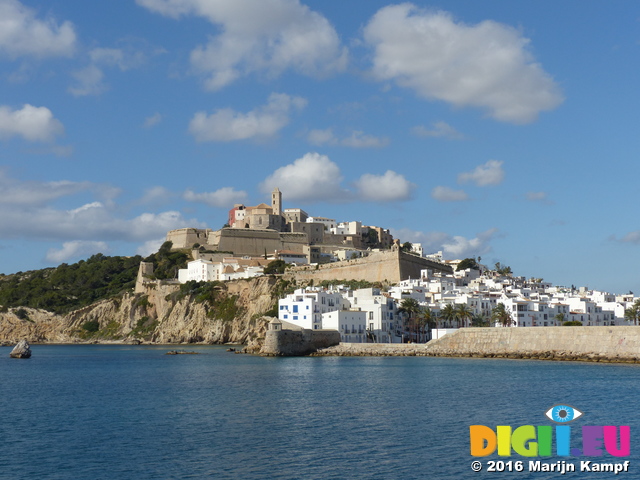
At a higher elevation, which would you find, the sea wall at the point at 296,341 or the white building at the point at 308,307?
the white building at the point at 308,307

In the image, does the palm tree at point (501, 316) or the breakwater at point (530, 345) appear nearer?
the breakwater at point (530, 345)

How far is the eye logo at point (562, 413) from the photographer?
2384cm

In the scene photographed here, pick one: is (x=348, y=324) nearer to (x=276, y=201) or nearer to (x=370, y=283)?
(x=370, y=283)

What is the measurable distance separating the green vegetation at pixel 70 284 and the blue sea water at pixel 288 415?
52.0 metres

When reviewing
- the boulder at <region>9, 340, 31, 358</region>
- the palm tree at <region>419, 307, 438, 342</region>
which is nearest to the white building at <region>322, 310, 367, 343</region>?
the palm tree at <region>419, 307, 438, 342</region>

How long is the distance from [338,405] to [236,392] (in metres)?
5.65

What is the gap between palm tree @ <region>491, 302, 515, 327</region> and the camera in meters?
55.8

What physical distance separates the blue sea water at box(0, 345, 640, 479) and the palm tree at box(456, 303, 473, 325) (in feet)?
44.0

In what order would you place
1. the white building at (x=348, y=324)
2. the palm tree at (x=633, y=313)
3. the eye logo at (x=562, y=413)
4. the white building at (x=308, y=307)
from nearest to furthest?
the eye logo at (x=562, y=413), the white building at (x=348, y=324), the white building at (x=308, y=307), the palm tree at (x=633, y=313)

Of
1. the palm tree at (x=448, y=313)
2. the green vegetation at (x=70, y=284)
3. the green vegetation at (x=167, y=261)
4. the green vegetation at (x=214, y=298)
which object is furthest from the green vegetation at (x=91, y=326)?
the palm tree at (x=448, y=313)

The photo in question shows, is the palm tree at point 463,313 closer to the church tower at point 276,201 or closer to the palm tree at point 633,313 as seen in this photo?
the palm tree at point 633,313

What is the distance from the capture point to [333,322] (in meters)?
53.2

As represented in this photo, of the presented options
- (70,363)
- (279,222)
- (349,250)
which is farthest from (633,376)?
(279,222)

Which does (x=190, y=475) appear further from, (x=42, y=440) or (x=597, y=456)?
(x=597, y=456)
